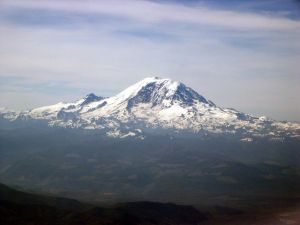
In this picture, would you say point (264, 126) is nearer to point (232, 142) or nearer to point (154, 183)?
point (232, 142)

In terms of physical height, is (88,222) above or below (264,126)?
below

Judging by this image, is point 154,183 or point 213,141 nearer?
point 154,183

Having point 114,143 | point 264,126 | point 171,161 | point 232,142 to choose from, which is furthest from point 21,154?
point 264,126

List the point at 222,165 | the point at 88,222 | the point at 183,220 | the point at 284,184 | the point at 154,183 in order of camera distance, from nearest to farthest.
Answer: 1. the point at 88,222
2. the point at 183,220
3. the point at 284,184
4. the point at 154,183
5. the point at 222,165

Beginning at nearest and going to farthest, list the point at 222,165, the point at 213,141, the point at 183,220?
1. the point at 183,220
2. the point at 222,165
3. the point at 213,141

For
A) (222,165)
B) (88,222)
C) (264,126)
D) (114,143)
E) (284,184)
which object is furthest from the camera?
(264,126)

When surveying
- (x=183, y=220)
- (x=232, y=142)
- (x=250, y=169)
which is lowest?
(x=183, y=220)

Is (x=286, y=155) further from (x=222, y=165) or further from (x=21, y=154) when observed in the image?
(x=21, y=154)

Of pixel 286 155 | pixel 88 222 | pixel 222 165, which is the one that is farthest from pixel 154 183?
pixel 88 222

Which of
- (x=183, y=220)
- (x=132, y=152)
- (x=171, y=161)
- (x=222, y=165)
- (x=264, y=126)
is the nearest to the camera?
(x=183, y=220)
